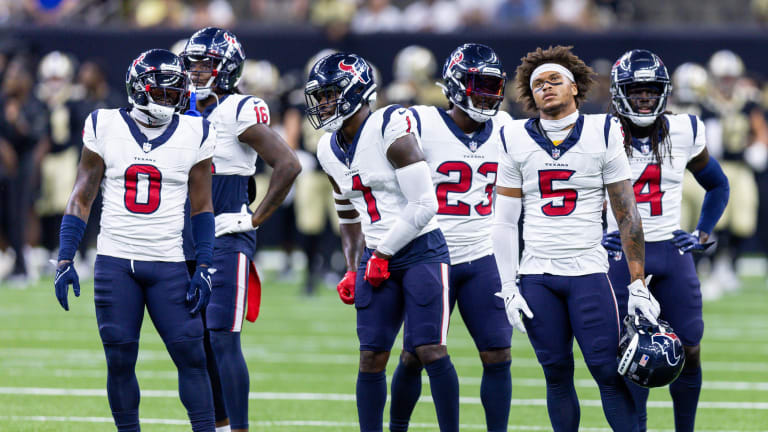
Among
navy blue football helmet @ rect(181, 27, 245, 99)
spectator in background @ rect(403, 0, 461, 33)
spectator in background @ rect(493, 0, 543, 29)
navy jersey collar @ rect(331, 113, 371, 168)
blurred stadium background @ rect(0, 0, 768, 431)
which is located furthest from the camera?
spectator in background @ rect(403, 0, 461, 33)

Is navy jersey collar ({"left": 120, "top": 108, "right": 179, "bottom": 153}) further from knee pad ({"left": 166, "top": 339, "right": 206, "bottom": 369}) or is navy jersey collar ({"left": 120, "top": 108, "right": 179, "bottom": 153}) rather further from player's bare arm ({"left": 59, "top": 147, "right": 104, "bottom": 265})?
knee pad ({"left": 166, "top": 339, "right": 206, "bottom": 369})

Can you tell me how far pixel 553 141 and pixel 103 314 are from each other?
2076 millimetres

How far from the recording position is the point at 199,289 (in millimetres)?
5277

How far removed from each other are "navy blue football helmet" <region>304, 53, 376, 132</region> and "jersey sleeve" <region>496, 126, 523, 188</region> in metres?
0.63

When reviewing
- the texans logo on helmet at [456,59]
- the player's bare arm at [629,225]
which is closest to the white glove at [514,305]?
the player's bare arm at [629,225]

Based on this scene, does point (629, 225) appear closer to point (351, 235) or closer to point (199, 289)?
point (351, 235)

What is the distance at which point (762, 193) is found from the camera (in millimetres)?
16016

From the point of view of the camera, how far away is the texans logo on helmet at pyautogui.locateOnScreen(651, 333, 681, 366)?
5.14 metres

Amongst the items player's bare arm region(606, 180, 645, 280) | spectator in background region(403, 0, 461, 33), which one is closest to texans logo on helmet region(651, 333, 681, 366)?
player's bare arm region(606, 180, 645, 280)

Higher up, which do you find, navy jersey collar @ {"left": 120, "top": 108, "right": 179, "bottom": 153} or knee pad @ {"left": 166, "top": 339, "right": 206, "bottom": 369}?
navy jersey collar @ {"left": 120, "top": 108, "right": 179, "bottom": 153}

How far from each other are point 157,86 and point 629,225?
2.12 meters

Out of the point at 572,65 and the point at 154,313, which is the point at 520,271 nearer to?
the point at 572,65

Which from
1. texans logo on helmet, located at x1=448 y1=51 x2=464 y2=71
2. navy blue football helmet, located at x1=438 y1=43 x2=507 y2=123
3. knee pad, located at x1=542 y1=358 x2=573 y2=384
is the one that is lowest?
knee pad, located at x1=542 y1=358 x2=573 y2=384

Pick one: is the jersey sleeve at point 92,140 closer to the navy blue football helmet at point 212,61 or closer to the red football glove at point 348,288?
the navy blue football helmet at point 212,61
